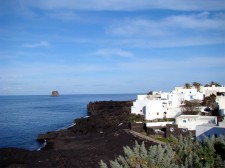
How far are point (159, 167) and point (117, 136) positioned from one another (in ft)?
111

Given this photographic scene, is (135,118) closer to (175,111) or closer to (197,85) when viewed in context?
(175,111)

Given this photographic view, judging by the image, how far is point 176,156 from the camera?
36.6 feet

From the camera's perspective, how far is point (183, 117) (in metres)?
43.0

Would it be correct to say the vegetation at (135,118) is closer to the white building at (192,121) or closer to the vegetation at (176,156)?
the white building at (192,121)

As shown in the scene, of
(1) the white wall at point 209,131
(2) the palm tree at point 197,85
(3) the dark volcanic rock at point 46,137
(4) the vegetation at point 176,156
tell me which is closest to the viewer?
(4) the vegetation at point 176,156

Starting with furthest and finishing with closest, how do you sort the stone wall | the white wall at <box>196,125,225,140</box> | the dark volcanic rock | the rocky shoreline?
the dark volcanic rock < the stone wall < the rocky shoreline < the white wall at <box>196,125,225,140</box>

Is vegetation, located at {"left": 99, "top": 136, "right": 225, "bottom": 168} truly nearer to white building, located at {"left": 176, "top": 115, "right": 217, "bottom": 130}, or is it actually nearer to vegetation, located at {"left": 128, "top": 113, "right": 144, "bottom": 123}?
white building, located at {"left": 176, "top": 115, "right": 217, "bottom": 130}

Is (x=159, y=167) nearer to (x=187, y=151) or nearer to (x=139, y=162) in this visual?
(x=139, y=162)

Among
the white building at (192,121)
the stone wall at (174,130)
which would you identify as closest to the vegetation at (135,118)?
the white building at (192,121)

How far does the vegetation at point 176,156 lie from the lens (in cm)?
858

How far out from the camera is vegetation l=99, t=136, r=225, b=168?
8.58 meters

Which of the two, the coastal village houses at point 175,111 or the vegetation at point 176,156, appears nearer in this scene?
the vegetation at point 176,156

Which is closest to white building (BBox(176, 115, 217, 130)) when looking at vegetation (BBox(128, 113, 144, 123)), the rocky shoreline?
the rocky shoreline

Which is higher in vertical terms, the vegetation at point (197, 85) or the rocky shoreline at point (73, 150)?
the vegetation at point (197, 85)
